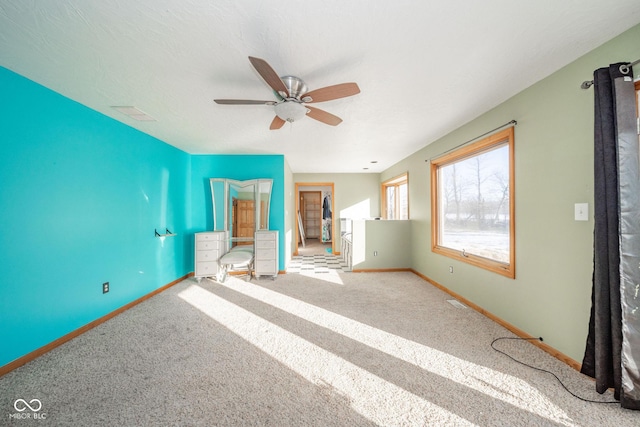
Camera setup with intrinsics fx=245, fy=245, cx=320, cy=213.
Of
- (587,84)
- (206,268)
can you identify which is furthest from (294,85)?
(206,268)

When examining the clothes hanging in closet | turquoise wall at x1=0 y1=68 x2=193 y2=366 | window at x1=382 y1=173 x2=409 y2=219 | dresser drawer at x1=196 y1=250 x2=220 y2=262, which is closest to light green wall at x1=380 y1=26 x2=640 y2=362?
window at x1=382 y1=173 x2=409 y2=219

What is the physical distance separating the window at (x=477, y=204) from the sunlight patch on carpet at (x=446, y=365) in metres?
1.10

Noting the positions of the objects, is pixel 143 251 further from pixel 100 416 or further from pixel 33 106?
pixel 100 416

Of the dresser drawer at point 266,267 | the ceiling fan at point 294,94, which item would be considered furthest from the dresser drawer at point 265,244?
the ceiling fan at point 294,94

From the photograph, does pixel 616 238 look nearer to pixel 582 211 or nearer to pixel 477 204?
pixel 582 211

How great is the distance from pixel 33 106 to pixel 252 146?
2397 mm

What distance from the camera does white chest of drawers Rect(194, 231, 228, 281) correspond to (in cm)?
410

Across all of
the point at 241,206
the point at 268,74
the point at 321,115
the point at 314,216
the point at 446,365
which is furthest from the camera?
the point at 314,216

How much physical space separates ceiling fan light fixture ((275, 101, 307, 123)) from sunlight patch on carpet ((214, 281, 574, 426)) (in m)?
2.05

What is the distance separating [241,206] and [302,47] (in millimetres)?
3340

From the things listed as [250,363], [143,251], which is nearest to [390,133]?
[250,363]

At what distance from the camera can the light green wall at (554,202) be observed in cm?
173

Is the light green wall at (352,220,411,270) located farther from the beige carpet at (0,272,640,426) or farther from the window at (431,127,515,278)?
the beige carpet at (0,272,640,426)

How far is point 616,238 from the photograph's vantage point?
147 centimetres
